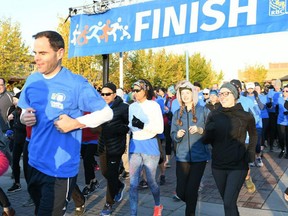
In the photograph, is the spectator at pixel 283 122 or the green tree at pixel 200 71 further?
the green tree at pixel 200 71

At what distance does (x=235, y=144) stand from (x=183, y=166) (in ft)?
2.75

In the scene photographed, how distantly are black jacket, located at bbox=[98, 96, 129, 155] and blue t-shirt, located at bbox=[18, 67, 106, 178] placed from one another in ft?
7.99

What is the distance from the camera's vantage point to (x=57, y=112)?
254 cm

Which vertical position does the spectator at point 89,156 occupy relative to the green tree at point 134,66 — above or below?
below

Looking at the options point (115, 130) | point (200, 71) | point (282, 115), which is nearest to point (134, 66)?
point (200, 71)

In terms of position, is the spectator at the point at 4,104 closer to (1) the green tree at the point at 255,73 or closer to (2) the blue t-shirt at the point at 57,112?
(2) the blue t-shirt at the point at 57,112

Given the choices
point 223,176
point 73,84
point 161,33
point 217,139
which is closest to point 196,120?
point 217,139

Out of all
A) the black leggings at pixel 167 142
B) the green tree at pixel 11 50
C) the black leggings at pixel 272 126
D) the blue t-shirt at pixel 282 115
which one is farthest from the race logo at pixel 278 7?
the green tree at pixel 11 50

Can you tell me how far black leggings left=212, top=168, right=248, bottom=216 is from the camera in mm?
3750

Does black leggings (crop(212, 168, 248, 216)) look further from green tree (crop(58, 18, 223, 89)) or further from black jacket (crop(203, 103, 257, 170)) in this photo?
green tree (crop(58, 18, 223, 89))

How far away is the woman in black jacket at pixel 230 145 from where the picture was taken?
380 cm

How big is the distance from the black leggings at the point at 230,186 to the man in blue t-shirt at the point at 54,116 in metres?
1.85

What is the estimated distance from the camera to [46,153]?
2.57m

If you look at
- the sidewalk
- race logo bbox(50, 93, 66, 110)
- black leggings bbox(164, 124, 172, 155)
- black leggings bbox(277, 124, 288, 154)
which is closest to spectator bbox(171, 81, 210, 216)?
the sidewalk
